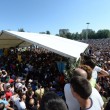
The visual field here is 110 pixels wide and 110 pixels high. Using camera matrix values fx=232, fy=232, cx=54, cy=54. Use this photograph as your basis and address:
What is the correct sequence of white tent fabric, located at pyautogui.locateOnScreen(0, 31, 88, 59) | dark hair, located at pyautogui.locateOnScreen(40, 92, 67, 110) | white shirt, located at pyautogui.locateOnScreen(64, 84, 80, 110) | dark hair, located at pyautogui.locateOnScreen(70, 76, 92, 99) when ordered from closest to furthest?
1. dark hair, located at pyautogui.locateOnScreen(40, 92, 67, 110)
2. dark hair, located at pyautogui.locateOnScreen(70, 76, 92, 99)
3. white shirt, located at pyautogui.locateOnScreen(64, 84, 80, 110)
4. white tent fabric, located at pyautogui.locateOnScreen(0, 31, 88, 59)

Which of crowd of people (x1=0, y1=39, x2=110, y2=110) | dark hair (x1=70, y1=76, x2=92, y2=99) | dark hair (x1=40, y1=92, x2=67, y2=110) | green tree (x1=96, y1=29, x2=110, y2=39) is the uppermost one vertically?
dark hair (x1=40, y1=92, x2=67, y2=110)

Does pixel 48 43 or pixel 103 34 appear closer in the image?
pixel 48 43

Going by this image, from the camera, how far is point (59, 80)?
1208cm

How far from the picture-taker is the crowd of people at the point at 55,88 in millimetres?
2441

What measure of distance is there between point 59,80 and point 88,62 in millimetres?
7336

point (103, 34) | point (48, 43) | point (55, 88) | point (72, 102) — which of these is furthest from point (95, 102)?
point (103, 34)

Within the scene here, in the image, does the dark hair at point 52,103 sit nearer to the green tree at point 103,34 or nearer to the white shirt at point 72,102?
the white shirt at point 72,102

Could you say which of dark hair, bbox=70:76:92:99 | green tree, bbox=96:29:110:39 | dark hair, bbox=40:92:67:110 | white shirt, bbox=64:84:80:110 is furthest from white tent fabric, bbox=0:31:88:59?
green tree, bbox=96:29:110:39

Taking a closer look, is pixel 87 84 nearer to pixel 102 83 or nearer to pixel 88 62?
pixel 88 62

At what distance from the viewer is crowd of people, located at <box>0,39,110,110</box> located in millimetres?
2441

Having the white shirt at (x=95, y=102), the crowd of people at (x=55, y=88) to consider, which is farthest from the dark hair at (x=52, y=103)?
the white shirt at (x=95, y=102)

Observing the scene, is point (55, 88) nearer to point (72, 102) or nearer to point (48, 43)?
point (48, 43)

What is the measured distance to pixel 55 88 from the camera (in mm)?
11477

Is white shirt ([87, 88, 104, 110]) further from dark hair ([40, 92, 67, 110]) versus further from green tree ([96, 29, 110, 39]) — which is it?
green tree ([96, 29, 110, 39])
